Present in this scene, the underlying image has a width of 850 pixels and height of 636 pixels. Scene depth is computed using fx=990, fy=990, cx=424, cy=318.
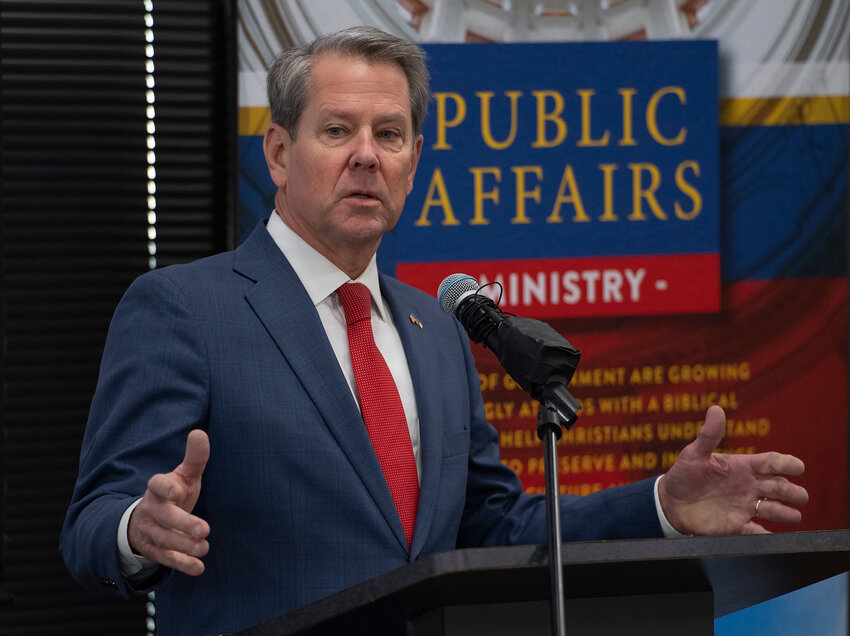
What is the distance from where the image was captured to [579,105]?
2.90 m

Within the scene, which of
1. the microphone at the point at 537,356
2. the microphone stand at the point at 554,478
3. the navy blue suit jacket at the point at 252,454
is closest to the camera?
the microphone stand at the point at 554,478

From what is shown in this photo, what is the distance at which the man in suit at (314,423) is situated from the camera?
4.58 ft

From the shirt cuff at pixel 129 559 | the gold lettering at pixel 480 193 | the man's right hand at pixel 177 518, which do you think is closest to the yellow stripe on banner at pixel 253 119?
the gold lettering at pixel 480 193

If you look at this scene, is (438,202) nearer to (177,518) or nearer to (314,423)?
(314,423)

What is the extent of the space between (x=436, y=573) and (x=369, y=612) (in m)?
0.14

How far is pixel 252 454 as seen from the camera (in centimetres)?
152

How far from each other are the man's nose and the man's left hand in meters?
0.71

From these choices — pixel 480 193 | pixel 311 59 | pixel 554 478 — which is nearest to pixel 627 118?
pixel 480 193

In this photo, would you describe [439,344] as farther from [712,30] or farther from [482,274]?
[712,30]

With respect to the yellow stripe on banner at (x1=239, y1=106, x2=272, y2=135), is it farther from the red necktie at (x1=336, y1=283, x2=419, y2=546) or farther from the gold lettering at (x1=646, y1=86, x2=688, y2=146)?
the red necktie at (x1=336, y1=283, x2=419, y2=546)

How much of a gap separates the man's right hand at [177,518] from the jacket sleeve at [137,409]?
0.71 feet

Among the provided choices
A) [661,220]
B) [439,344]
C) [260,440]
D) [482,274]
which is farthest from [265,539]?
[661,220]

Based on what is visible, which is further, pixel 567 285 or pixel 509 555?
pixel 567 285

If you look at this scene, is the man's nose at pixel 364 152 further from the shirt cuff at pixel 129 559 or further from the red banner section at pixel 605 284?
the red banner section at pixel 605 284
